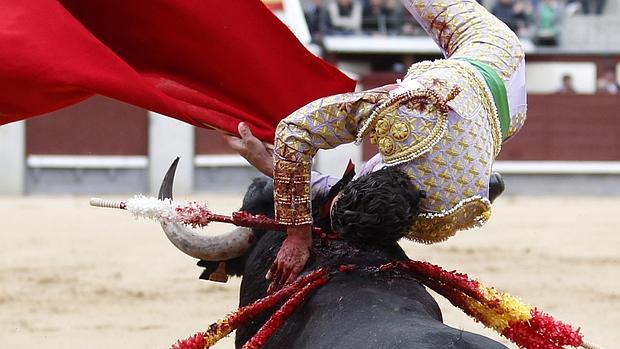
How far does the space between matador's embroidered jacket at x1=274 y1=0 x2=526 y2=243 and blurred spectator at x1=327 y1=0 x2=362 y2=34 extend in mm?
10776

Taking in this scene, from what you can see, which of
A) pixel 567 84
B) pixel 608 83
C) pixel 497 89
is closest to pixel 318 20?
pixel 567 84

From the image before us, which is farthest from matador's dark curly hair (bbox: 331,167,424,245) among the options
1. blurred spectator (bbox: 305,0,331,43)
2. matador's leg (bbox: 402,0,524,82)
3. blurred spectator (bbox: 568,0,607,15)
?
blurred spectator (bbox: 568,0,607,15)

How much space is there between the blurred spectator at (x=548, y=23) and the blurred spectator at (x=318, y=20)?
252 centimetres

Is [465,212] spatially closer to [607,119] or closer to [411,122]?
[411,122]

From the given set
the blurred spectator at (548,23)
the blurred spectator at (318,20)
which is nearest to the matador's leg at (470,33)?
the blurred spectator at (318,20)

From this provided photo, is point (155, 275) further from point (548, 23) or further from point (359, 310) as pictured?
point (548, 23)

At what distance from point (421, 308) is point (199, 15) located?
1.02 meters

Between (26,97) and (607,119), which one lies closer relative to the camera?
(26,97)

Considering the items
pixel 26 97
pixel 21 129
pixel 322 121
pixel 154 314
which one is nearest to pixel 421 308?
pixel 322 121

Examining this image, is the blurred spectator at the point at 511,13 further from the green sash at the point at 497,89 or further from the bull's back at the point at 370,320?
the bull's back at the point at 370,320

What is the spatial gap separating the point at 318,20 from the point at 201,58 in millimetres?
10298

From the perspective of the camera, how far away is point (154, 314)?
476 centimetres

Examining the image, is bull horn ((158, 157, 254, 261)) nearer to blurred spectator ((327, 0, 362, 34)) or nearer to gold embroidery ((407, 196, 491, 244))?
gold embroidery ((407, 196, 491, 244))

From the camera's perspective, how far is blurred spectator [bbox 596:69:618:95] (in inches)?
486
